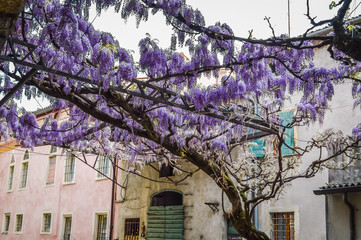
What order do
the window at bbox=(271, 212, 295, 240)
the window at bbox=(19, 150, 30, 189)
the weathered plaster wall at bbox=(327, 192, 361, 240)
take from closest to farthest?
the weathered plaster wall at bbox=(327, 192, 361, 240) → the window at bbox=(271, 212, 295, 240) → the window at bbox=(19, 150, 30, 189)

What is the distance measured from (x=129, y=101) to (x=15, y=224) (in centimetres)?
1928

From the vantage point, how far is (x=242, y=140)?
35.1ft

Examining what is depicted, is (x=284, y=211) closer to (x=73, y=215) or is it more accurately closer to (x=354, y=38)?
(x=354, y=38)

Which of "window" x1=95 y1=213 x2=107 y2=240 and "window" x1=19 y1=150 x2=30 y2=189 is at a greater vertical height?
"window" x1=19 y1=150 x2=30 y2=189

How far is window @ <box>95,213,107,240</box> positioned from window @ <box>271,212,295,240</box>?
26.8 feet

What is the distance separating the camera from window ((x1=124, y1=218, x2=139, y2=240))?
17.0 meters

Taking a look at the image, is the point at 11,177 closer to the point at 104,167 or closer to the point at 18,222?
the point at 18,222

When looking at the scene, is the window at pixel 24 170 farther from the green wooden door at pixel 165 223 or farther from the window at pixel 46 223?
the green wooden door at pixel 165 223

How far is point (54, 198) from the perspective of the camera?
2164 centimetres

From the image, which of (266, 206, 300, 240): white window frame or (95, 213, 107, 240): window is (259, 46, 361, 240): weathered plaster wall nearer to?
(266, 206, 300, 240): white window frame

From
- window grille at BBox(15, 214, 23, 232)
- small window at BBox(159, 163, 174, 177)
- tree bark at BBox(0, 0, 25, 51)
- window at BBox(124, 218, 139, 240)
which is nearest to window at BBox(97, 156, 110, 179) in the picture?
window at BBox(124, 218, 139, 240)

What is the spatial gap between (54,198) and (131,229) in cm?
602

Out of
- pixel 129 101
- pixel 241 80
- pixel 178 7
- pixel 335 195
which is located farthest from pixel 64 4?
pixel 335 195

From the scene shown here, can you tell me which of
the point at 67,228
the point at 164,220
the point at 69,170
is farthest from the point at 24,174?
the point at 164,220
